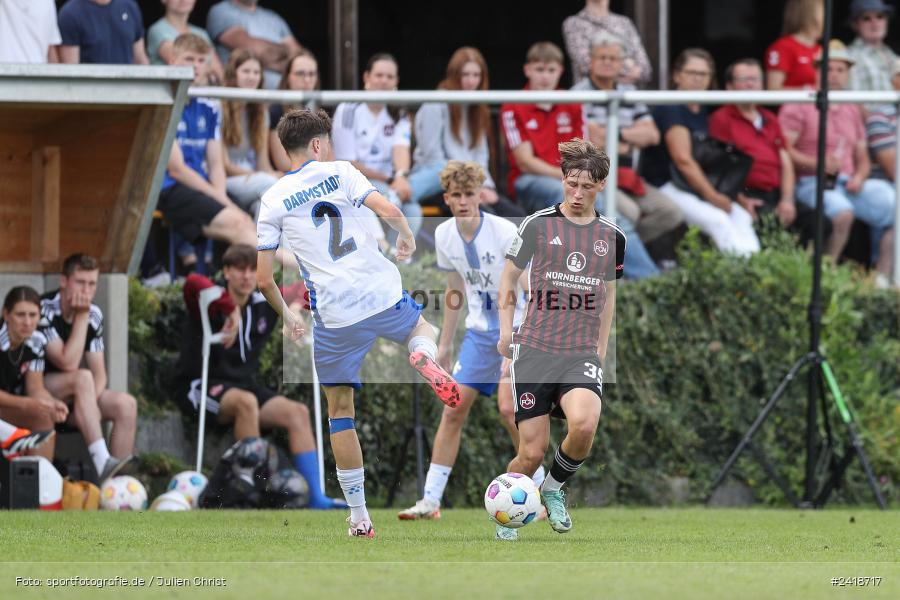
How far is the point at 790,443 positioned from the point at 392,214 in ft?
20.8

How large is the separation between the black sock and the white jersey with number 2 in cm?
123

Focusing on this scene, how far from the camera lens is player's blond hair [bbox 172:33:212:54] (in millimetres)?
12695

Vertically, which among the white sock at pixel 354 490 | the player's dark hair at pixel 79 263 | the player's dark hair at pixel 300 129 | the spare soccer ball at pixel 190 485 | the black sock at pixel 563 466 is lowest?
the spare soccer ball at pixel 190 485

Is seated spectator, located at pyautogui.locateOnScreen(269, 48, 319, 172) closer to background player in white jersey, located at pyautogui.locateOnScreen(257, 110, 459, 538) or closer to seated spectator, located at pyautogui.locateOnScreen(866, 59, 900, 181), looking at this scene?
background player in white jersey, located at pyautogui.locateOnScreen(257, 110, 459, 538)

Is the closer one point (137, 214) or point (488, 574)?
point (488, 574)

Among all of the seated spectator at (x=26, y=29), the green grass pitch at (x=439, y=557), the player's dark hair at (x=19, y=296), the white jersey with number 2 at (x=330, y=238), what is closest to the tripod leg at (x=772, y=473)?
the green grass pitch at (x=439, y=557)

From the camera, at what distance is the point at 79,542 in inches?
315

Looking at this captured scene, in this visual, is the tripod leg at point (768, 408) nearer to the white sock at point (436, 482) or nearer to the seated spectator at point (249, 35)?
the white sock at point (436, 482)

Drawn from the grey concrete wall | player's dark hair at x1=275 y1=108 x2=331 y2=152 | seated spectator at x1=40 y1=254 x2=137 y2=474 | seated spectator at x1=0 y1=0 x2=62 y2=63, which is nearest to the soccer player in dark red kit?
player's dark hair at x1=275 y1=108 x2=331 y2=152

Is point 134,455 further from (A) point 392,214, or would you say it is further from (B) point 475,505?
(A) point 392,214

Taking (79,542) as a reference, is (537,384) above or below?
above

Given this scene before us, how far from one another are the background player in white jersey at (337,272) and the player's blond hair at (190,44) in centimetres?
445

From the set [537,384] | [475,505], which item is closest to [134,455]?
[475,505]

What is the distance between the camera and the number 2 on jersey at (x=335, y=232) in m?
8.45
